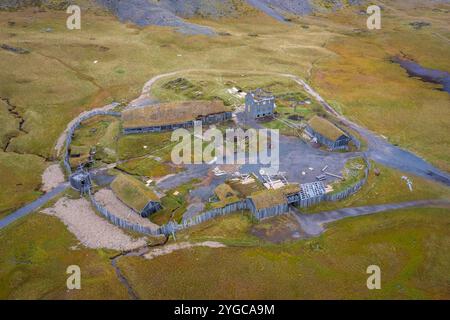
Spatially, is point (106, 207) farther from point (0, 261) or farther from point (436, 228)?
point (436, 228)

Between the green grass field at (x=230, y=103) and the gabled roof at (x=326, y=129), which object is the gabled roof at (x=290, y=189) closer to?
the green grass field at (x=230, y=103)

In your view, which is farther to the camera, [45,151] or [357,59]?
[357,59]

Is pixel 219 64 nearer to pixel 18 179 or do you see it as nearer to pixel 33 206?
pixel 18 179

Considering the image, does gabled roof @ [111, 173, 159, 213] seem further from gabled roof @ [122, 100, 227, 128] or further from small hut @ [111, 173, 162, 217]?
gabled roof @ [122, 100, 227, 128]

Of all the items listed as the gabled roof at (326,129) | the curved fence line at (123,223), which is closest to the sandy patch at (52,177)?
the curved fence line at (123,223)

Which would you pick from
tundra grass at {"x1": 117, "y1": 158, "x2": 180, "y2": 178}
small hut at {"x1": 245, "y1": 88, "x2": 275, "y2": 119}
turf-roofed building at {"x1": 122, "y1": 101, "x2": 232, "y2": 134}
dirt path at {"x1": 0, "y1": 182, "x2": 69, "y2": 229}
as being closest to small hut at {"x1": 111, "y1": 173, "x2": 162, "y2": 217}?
tundra grass at {"x1": 117, "y1": 158, "x2": 180, "y2": 178}

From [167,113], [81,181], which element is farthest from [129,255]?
[167,113]
